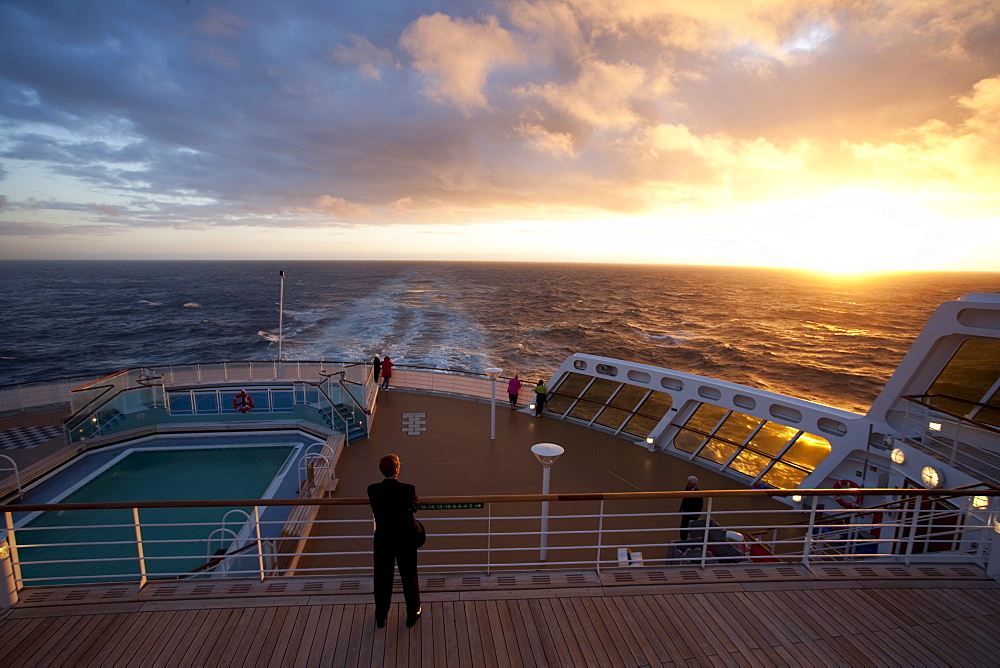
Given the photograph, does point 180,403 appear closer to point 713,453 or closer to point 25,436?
point 25,436

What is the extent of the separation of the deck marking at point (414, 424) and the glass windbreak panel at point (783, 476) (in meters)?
7.98

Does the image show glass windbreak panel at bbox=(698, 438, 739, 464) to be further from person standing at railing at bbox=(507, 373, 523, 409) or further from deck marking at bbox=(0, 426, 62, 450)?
deck marking at bbox=(0, 426, 62, 450)

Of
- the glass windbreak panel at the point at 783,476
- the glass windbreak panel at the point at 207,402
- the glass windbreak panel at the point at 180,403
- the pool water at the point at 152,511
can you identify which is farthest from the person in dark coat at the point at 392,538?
the glass windbreak panel at the point at 180,403

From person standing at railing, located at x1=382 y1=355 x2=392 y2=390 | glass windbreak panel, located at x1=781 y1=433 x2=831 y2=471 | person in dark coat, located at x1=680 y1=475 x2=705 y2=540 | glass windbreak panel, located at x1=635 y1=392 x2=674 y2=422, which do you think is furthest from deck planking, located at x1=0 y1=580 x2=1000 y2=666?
person standing at railing, located at x1=382 y1=355 x2=392 y2=390

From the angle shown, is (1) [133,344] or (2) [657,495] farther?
(1) [133,344]

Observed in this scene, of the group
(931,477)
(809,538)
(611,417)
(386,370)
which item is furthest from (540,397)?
(809,538)

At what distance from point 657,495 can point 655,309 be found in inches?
2973

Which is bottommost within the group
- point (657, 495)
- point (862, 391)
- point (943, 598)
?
point (862, 391)

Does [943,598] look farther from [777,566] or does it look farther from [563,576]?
[563,576]

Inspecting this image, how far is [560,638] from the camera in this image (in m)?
3.75

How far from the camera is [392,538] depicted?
3.69m

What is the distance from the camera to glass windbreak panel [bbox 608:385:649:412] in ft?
39.6

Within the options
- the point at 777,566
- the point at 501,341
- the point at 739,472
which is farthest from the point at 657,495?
the point at 501,341

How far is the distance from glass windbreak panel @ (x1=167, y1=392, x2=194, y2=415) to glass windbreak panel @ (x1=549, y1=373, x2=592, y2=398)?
10022 mm
